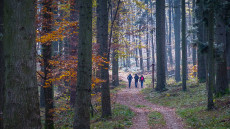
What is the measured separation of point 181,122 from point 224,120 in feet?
6.82

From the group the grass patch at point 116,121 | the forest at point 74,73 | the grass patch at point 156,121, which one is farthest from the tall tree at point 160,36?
the grass patch at point 156,121

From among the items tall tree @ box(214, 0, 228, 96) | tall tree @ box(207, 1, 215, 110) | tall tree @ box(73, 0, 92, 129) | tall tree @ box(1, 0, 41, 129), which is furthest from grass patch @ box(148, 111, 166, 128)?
tall tree @ box(1, 0, 41, 129)

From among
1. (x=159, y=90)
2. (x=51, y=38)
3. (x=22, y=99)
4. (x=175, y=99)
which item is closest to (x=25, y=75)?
(x=22, y=99)

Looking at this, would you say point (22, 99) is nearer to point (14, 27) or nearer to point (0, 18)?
point (14, 27)

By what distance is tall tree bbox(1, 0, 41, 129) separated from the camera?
3938mm

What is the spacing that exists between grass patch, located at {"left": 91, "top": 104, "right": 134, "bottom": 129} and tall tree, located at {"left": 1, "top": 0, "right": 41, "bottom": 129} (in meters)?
5.66

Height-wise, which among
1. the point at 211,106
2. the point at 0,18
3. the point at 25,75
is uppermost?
the point at 0,18

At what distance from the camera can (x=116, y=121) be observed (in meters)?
10.2

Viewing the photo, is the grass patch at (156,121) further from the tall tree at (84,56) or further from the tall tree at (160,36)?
the tall tree at (160,36)

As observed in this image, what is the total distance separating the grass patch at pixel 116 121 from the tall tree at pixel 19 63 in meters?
5.66

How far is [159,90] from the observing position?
19.2 m

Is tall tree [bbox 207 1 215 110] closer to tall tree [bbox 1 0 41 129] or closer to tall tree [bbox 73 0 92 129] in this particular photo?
tall tree [bbox 73 0 92 129]

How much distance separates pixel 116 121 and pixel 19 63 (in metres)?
7.11

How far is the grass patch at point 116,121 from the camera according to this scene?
9414mm
